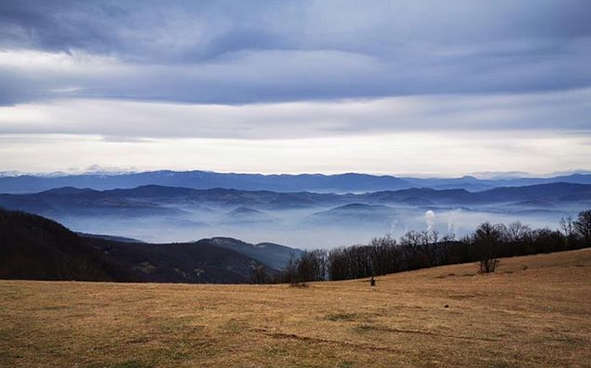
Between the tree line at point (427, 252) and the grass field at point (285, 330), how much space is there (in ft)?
217

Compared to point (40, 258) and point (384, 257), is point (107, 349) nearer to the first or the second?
point (384, 257)

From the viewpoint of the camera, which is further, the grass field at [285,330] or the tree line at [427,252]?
the tree line at [427,252]

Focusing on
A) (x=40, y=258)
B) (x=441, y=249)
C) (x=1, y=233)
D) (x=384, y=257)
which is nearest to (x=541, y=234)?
(x=441, y=249)

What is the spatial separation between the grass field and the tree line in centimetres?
6618

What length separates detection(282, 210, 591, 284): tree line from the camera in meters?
99.9

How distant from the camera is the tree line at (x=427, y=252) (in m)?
99.9

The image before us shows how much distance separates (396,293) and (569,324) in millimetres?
13407

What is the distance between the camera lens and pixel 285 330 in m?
19.8

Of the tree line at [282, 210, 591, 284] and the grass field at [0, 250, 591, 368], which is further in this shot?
the tree line at [282, 210, 591, 284]

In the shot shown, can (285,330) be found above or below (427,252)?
below

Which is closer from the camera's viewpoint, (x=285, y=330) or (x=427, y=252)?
(x=285, y=330)

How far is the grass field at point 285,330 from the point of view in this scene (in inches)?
627

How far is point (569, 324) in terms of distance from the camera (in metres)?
22.3

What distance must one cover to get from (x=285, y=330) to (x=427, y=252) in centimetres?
9756
